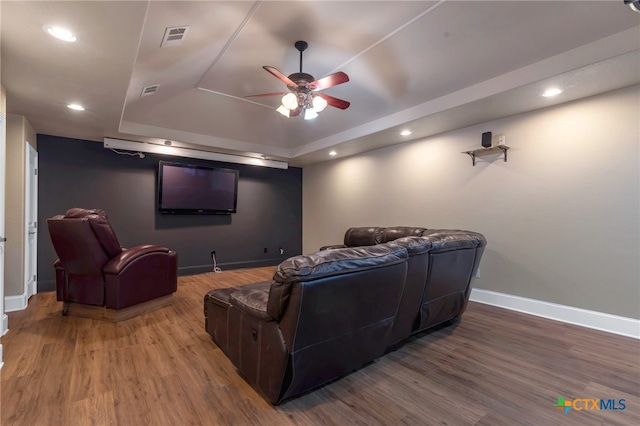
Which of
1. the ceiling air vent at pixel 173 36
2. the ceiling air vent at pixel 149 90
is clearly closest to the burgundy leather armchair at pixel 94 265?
the ceiling air vent at pixel 149 90

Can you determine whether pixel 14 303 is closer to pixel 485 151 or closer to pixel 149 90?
pixel 149 90

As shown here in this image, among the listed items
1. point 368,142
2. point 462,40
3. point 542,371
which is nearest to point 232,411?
point 542,371

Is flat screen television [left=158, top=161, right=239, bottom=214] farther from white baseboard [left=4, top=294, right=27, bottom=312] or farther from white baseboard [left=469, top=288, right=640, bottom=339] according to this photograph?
white baseboard [left=469, top=288, right=640, bottom=339]

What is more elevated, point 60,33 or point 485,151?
point 60,33

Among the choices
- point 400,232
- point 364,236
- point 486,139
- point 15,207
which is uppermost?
point 486,139

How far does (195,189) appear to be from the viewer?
17.1 ft

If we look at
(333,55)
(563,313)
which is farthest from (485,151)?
(333,55)

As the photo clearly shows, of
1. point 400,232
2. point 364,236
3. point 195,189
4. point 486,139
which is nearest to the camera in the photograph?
point 486,139

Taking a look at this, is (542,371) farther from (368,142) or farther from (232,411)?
(368,142)

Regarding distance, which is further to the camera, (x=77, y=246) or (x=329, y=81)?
(x=77, y=246)

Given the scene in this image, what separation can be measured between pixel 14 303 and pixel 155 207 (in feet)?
7.23

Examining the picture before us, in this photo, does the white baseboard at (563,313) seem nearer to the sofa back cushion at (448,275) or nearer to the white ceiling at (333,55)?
the sofa back cushion at (448,275)

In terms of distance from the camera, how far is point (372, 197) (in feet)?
17.0

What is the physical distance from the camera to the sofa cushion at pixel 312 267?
4.58 feet
